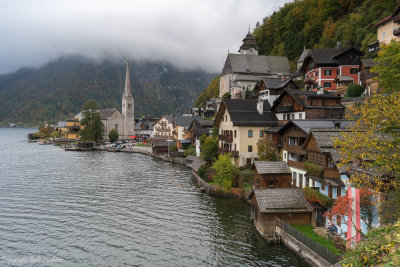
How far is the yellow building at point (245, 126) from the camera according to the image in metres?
47.2

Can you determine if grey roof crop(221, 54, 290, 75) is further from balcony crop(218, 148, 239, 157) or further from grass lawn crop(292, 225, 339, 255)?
grass lawn crop(292, 225, 339, 255)

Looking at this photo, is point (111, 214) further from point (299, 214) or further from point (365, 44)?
point (365, 44)

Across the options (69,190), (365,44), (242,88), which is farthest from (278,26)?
(69,190)

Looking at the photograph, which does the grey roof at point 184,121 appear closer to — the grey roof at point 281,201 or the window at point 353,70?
the window at point 353,70

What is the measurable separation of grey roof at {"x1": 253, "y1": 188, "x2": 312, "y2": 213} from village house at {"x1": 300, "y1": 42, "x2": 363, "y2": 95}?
36.8m

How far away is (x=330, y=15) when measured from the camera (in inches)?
3681

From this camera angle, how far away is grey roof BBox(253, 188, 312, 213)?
26.2 meters

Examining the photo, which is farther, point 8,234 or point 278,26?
point 278,26

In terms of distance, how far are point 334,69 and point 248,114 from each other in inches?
1037

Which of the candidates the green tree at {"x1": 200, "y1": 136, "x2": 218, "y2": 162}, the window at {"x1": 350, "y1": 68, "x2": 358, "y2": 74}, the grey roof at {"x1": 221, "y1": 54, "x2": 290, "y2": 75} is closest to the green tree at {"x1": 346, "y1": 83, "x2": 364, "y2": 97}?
the window at {"x1": 350, "y1": 68, "x2": 358, "y2": 74}

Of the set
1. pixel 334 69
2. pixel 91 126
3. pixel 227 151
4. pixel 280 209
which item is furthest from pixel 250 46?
pixel 280 209

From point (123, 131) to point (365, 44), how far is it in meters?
119

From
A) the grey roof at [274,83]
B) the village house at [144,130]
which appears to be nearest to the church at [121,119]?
the village house at [144,130]

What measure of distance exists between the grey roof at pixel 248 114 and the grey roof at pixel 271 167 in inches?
509
